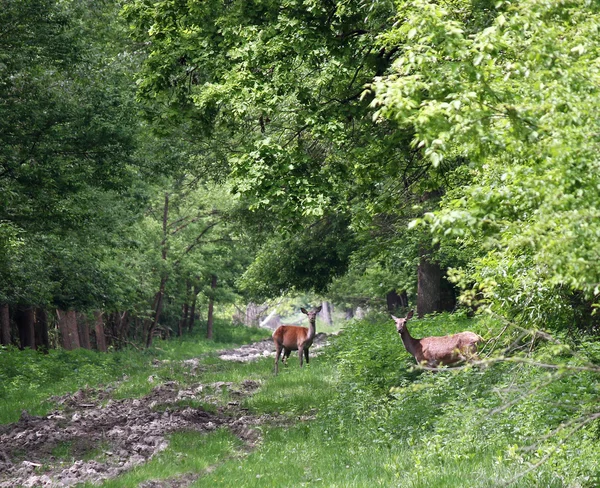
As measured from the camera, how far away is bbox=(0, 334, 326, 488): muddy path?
11.3m

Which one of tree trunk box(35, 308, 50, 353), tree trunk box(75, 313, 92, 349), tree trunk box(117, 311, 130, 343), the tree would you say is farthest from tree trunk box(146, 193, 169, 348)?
the tree

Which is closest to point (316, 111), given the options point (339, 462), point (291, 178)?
point (291, 178)

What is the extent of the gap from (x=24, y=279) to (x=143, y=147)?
735 cm

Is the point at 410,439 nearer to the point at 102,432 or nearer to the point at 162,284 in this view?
the point at 102,432

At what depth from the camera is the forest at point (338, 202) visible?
6.94 meters

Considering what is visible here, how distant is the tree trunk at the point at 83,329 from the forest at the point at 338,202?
335 inches

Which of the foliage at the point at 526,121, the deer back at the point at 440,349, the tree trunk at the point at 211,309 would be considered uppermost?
the foliage at the point at 526,121

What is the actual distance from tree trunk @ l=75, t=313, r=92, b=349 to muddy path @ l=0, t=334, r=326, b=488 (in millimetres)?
18127

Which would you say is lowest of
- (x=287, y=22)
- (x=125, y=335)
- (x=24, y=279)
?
(x=125, y=335)

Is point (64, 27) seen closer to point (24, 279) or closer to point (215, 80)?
Answer: point (215, 80)

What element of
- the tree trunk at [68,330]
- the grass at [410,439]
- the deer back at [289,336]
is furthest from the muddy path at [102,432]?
the tree trunk at [68,330]

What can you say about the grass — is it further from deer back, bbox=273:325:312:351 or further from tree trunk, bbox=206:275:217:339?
tree trunk, bbox=206:275:217:339

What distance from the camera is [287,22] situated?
546 inches

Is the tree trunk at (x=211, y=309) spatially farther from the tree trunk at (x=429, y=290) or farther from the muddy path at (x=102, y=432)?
the muddy path at (x=102, y=432)
